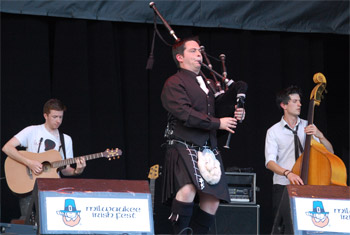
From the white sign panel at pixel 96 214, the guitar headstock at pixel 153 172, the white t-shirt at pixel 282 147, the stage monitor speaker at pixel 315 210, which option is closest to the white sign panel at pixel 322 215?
the stage monitor speaker at pixel 315 210

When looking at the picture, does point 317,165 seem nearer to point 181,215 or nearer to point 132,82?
point 181,215

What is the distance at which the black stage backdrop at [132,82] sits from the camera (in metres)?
6.71

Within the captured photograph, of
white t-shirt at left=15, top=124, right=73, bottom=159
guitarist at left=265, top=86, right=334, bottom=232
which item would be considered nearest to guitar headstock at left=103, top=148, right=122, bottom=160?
white t-shirt at left=15, top=124, right=73, bottom=159

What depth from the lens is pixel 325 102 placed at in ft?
25.0

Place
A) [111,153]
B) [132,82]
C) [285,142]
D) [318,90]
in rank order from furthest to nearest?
[132,82]
[111,153]
[285,142]
[318,90]

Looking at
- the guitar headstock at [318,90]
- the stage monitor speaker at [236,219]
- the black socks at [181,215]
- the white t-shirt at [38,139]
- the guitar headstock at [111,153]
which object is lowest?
the stage monitor speaker at [236,219]

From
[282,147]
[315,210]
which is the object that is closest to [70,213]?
[315,210]

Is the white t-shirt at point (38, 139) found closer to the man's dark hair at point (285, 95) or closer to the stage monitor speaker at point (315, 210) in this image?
the man's dark hair at point (285, 95)

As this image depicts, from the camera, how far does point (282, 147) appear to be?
5.89 m

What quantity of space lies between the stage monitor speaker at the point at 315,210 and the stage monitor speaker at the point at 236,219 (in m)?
1.75

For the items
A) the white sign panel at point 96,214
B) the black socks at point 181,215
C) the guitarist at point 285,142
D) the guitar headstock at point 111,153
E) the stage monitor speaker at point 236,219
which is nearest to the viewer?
the white sign panel at point 96,214

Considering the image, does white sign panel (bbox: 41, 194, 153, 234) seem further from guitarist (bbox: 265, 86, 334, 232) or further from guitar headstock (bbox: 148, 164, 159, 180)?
guitar headstock (bbox: 148, 164, 159, 180)

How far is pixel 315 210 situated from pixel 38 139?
2.76 m

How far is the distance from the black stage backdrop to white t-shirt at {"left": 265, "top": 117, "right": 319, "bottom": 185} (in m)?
1.44
